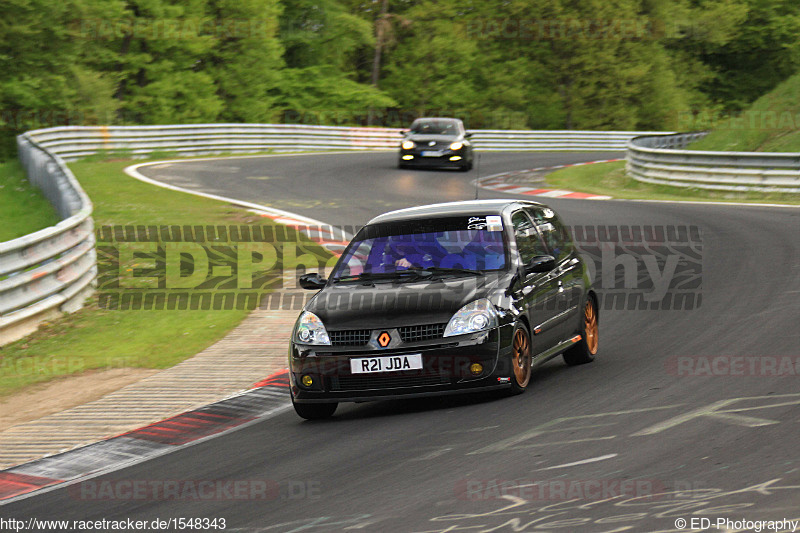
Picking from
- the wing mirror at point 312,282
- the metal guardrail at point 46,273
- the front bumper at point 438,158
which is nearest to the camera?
the wing mirror at point 312,282

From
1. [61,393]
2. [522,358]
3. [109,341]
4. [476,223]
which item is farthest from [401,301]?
[109,341]

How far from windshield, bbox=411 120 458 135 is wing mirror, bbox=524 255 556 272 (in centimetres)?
2385

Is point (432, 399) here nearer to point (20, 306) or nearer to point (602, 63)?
point (20, 306)

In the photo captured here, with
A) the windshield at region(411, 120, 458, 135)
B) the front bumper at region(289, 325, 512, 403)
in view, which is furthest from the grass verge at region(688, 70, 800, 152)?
the front bumper at region(289, 325, 512, 403)

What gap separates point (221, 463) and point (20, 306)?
5513 mm

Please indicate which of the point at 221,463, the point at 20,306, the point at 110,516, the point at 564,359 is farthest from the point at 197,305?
the point at 110,516

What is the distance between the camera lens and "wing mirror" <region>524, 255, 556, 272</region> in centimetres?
880

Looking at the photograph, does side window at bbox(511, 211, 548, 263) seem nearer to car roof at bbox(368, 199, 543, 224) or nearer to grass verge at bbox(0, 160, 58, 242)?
car roof at bbox(368, 199, 543, 224)

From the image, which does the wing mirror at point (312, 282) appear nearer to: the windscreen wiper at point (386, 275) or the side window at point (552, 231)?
the windscreen wiper at point (386, 275)

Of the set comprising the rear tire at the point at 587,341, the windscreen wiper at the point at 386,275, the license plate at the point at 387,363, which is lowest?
the rear tire at the point at 587,341

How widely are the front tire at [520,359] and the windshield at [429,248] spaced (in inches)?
24.9

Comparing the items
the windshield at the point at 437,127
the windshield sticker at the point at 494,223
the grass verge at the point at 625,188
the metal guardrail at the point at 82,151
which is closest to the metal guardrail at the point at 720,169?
the grass verge at the point at 625,188

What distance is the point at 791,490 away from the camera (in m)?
5.36

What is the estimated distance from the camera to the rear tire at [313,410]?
8359mm
